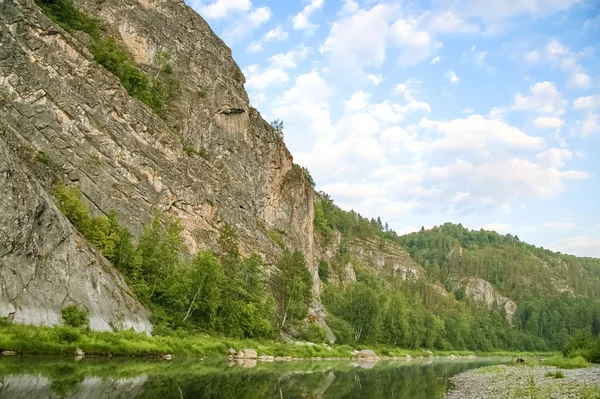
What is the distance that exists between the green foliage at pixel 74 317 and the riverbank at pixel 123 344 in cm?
129

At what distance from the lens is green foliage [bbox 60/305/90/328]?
31.7 metres

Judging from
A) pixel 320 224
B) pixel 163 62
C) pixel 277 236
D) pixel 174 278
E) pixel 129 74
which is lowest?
pixel 174 278

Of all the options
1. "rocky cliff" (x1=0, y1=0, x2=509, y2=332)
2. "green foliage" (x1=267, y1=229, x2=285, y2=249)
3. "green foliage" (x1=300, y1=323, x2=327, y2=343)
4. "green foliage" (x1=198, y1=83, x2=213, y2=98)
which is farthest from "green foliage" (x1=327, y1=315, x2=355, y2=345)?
"green foliage" (x1=198, y1=83, x2=213, y2=98)

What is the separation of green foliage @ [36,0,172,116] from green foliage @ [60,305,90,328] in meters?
39.0

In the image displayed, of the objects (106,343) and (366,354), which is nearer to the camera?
(106,343)

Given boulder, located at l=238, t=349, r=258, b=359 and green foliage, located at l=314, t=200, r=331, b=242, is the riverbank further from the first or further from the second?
green foliage, located at l=314, t=200, r=331, b=242

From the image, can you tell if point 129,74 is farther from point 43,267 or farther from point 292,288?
point 43,267

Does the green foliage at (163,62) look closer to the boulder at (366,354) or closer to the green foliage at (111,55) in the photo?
the green foliage at (111,55)

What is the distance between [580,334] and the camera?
2648 inches

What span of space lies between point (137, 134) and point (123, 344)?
33.3m

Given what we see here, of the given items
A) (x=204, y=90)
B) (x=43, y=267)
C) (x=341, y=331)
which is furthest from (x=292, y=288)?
(x=43, y=267)

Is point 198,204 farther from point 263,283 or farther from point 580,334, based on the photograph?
point 580,334

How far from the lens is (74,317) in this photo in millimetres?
31844

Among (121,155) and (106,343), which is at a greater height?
(121,155)
